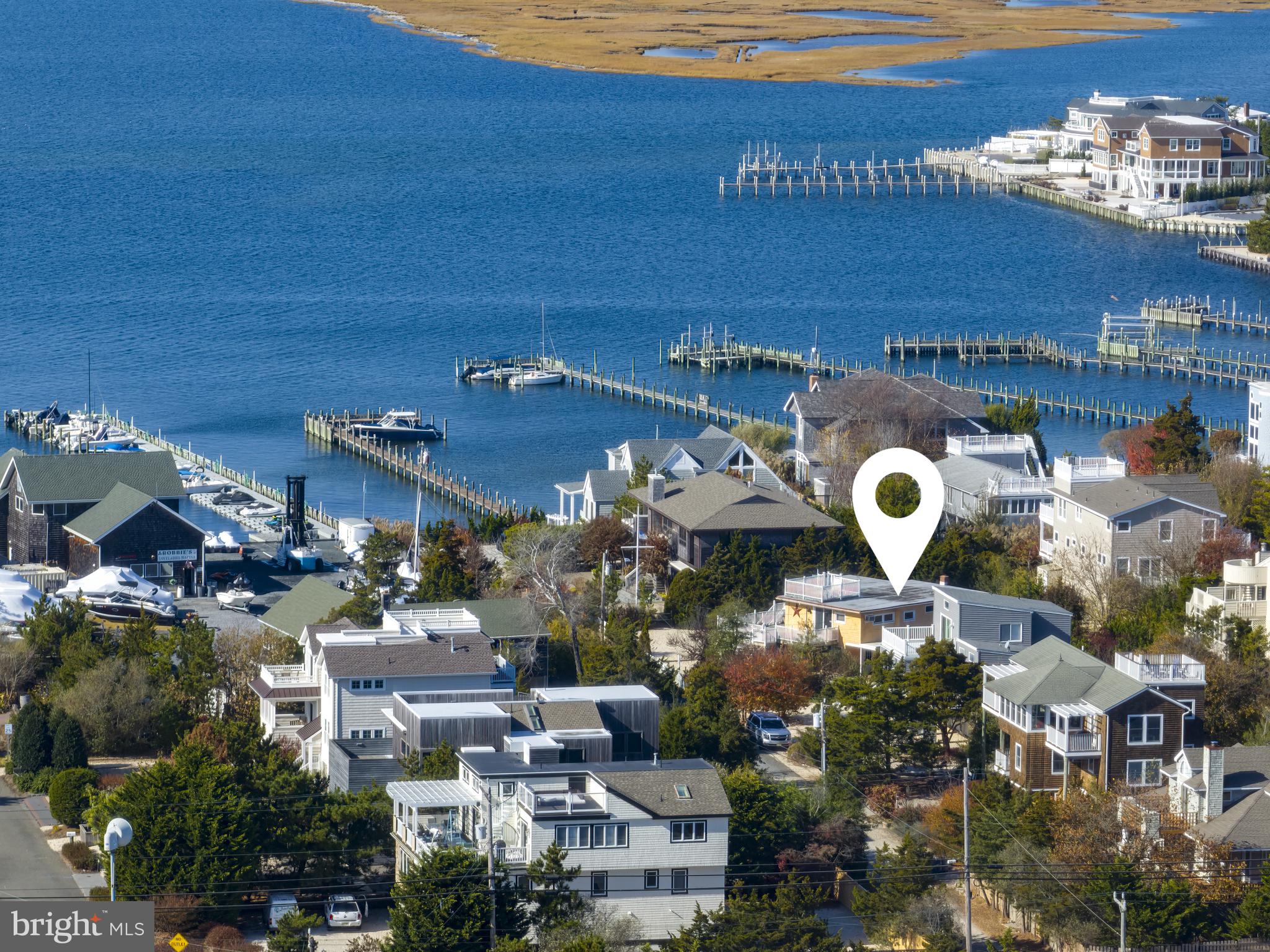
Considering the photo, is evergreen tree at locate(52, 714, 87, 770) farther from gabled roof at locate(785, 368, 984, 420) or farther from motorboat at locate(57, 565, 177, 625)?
gabled roof at locate(785, 368, 984, 420)

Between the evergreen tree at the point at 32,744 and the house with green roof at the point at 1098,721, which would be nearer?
the house with green roof at the point at 1098,721

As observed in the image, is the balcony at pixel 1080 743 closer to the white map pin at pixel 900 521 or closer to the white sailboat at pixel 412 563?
the white map pin at pixel 900 521

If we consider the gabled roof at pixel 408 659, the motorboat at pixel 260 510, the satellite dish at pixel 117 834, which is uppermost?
the satellite dish at pixel 117 834

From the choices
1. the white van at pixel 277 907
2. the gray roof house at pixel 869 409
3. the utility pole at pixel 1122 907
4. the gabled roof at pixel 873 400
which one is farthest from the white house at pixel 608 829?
the gabled roof at pixel 873 400

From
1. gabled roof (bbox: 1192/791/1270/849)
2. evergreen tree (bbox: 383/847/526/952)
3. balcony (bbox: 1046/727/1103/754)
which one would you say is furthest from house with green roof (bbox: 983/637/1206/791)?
evergreen tree (bbox: 383/847/526/952)

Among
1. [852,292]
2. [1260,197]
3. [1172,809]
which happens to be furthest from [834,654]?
[1260,197]

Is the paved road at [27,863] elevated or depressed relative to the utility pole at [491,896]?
depressed

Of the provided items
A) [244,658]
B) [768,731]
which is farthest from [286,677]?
[768,731]

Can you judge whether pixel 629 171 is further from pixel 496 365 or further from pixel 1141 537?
pixel 1141 537
